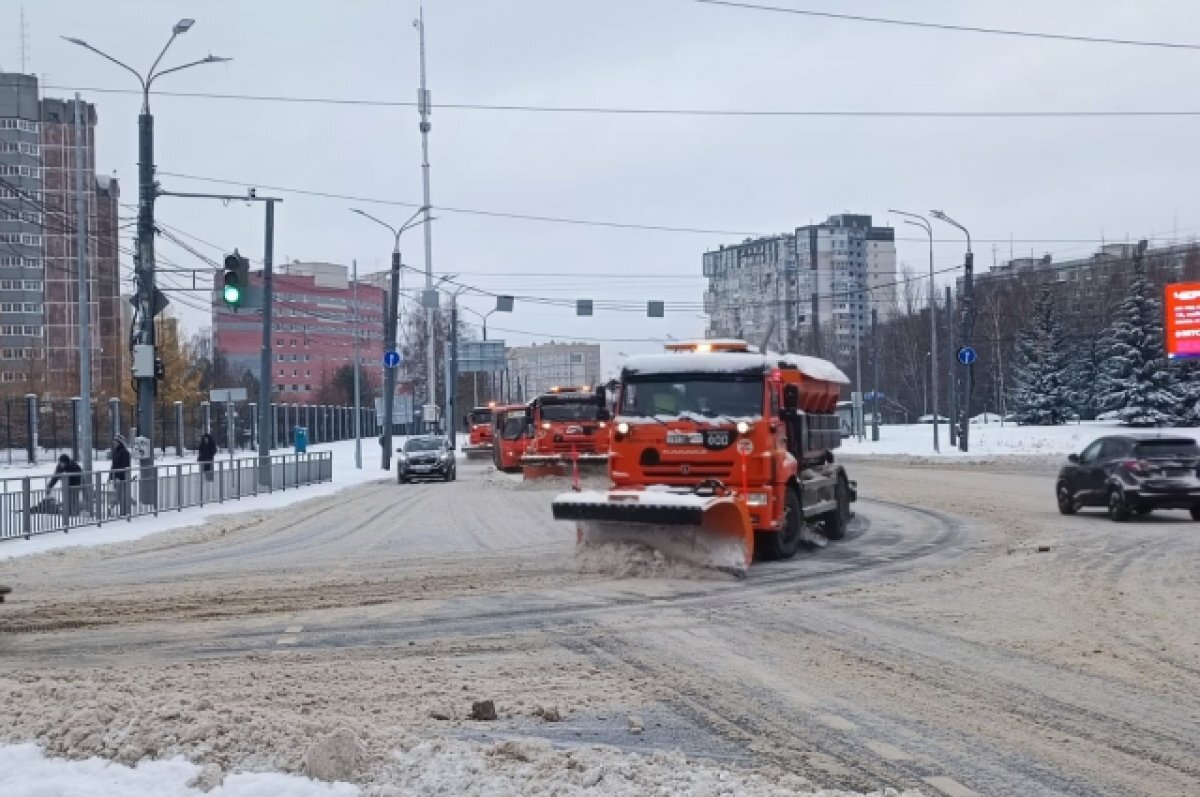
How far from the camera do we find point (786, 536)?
696 inches

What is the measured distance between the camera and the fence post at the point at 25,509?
2341cm

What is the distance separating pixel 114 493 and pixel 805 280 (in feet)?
225

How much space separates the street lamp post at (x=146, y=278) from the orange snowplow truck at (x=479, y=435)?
40.0 m

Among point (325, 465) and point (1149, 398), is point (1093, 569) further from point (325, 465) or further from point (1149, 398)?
point (1149, 398)

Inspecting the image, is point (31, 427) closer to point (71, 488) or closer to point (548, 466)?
point (548, 466)

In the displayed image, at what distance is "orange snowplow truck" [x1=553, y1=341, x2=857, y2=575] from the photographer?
51.2 ft

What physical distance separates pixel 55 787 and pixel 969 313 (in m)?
49.1

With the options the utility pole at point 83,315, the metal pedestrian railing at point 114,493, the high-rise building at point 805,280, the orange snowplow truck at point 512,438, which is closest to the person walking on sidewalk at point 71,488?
the metal pedestrian railing at point 114,493

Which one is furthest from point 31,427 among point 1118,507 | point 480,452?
point 1118,507

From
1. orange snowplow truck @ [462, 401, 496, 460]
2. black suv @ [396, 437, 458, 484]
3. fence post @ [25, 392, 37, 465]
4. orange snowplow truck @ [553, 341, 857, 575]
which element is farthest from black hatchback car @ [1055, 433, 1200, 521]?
orange snowplow truck @ [462, 401, 496, 460]

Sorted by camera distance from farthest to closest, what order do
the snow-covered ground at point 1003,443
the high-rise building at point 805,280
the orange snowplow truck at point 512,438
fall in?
the high-rise building at point 805,280, the snow-covered ground at point 1003,443, the orange snowplow truck at point 512,438

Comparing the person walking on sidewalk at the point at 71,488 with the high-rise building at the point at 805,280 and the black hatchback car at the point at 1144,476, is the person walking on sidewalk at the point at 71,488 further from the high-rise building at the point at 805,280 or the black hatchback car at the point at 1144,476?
the high-rise building at the point at 805,280

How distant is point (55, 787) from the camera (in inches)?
251

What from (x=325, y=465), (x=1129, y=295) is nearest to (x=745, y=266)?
(x=1129, y=295)
